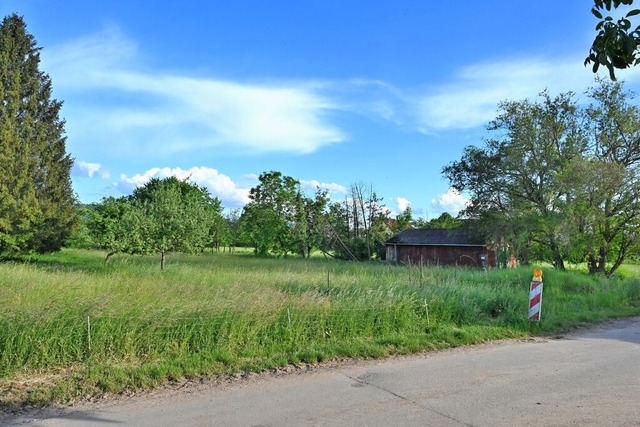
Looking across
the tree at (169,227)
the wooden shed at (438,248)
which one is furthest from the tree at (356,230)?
the tree at (169,227)

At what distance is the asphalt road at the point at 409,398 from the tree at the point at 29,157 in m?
27.6

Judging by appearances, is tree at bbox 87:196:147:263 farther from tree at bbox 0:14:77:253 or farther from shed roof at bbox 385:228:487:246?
shed roof at bbox 385:228:487:246

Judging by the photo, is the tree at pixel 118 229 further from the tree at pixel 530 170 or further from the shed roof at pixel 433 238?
the shed roof at pixel 433 238

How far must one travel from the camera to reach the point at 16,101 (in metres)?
31.4

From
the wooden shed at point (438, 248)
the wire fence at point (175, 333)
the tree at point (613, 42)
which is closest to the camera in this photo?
the tree at point (613, 42)

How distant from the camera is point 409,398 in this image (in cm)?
551

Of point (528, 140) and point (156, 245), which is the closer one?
point (156, 245)

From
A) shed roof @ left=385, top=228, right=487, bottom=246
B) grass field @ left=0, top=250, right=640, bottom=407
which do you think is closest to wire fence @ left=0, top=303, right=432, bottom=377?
grass field @ left=0, top=250, right=640, bottom=407

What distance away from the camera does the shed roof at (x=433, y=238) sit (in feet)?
151

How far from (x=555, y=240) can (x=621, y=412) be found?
2509 cm

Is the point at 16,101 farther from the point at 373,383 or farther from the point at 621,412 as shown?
the point at 621,412

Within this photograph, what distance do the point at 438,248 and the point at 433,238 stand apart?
6.19 feet

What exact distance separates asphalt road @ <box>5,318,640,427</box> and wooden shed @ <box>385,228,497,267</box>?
3568 centimetres

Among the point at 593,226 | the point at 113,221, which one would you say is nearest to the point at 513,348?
the point at 113,221
